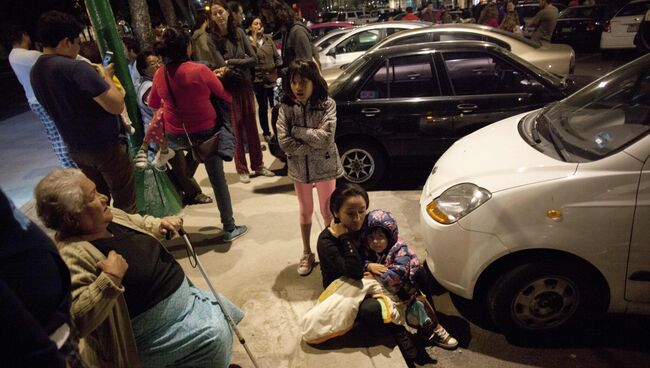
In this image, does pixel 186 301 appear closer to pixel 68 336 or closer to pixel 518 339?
pixel 68 336

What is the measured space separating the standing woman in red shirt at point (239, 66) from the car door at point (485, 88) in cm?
240

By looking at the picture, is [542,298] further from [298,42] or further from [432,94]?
[298,42]

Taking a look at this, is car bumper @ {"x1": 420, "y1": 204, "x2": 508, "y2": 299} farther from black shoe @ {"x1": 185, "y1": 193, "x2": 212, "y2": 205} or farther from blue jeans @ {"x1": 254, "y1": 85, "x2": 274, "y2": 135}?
blue jeans @ {"x1": 254, "y1": 85, "x2": 274, "y2": 135}

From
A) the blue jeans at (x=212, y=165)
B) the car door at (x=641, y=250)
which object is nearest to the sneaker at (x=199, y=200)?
the blue jeans at (x=212, y=165)

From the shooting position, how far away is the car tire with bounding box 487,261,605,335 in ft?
8.39

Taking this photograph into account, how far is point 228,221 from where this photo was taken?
4.18m

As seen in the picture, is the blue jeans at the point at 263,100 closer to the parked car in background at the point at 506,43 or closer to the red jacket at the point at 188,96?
the parked car in background at the point at 506,43

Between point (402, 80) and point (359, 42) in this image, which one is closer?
point (402, 80)

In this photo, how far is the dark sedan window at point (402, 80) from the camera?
4789 mm

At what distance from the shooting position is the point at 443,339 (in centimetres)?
276

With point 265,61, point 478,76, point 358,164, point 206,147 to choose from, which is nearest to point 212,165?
point 206,147

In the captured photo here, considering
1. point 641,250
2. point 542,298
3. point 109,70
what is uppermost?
point 109,70

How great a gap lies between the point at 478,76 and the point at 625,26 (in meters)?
9.15

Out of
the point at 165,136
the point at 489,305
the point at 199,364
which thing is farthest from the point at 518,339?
the point at 165,136
